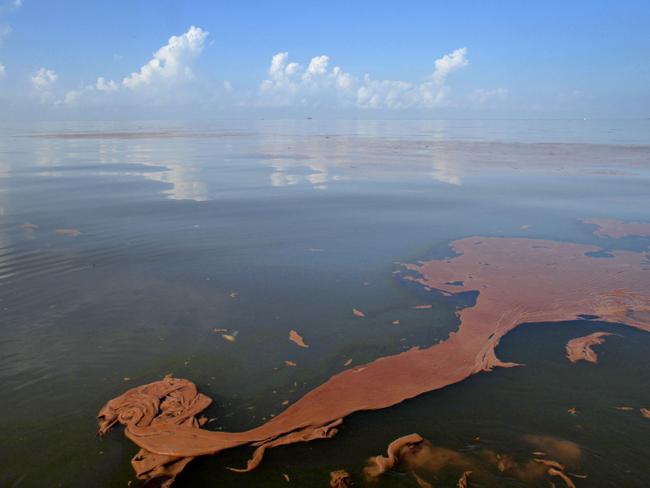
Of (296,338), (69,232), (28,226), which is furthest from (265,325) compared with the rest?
(28,226)

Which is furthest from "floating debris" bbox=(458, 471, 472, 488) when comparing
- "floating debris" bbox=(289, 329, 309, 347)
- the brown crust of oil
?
the brown crust of oil

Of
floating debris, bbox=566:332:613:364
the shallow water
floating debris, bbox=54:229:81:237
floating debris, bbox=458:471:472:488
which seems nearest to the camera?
floating debris, bbox=458:471:472:488

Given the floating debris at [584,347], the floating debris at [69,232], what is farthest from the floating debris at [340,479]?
the floating debris at [69,232]

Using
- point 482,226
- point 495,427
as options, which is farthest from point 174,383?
point 482,226

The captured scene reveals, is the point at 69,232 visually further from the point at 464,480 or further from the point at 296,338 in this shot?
the point at 464,480

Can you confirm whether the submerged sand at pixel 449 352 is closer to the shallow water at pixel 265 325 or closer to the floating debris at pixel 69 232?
the shallow water at pixel 265 325

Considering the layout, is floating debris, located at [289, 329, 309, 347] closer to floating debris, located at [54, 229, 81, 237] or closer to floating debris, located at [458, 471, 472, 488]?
floating debris, located at [458, 471, 472, 488]
